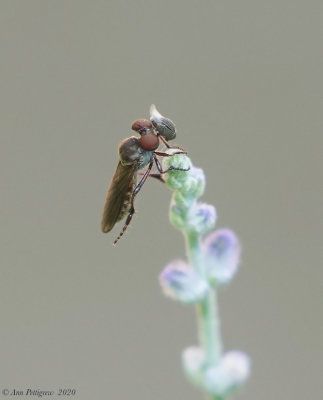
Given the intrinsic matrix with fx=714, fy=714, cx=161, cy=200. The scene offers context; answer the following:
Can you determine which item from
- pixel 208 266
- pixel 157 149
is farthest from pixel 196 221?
pixel 157 149

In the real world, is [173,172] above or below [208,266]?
above

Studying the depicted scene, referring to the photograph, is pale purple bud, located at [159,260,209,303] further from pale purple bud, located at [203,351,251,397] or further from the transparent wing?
the transparent wing

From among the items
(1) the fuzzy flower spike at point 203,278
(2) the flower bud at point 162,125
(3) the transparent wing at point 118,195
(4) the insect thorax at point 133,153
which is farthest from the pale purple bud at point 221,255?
(4) the insect thorax at point 133,153

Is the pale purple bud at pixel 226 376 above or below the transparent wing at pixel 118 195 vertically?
below

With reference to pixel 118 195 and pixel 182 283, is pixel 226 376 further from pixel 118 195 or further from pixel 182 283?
pixel 118 195

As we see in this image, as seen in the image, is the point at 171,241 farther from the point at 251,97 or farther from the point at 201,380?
the point at 201,380

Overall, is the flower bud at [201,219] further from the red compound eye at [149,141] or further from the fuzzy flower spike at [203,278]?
the red compound eye at [149,141]
